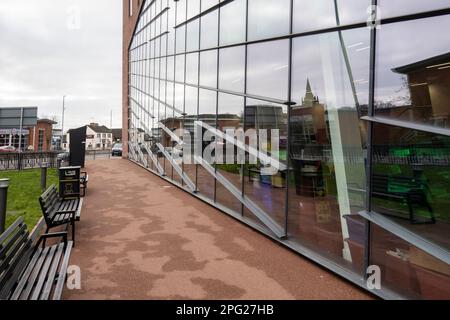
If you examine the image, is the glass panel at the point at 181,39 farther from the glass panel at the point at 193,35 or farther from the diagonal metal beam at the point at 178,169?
the diagonal metal beam at the point at 178,169

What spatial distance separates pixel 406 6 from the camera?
4.20 meters

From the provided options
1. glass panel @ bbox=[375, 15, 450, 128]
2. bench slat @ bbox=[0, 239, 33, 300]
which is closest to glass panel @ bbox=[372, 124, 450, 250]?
glass panel @ bbox=[375, 15, 450, 128]

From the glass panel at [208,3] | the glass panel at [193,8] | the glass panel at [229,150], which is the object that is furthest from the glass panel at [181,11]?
the glass panel at [229,150]

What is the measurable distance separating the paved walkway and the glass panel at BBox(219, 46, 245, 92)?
3479 millimetres

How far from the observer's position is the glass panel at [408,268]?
3955 mm

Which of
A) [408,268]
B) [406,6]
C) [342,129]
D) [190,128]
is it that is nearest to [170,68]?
[190,128]

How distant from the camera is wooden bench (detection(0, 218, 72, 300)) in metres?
3.17

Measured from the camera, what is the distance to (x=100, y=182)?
13.8m

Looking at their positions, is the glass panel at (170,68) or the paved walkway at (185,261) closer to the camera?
the paved walkway at (185,261)

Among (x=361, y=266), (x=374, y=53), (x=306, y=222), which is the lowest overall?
(x=361, y=266)

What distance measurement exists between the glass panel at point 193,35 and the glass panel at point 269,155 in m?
4.82
